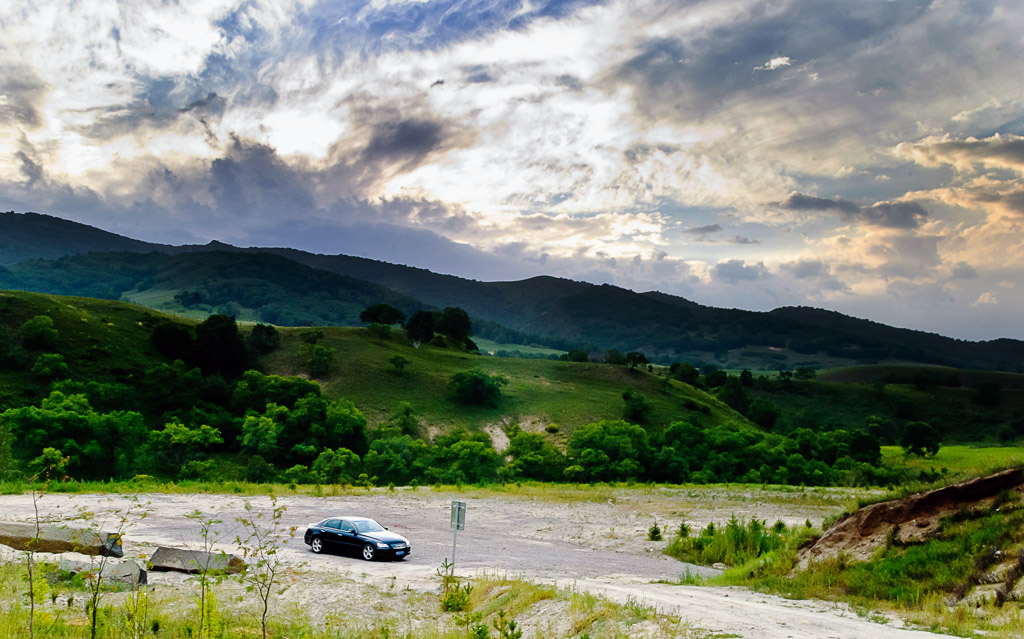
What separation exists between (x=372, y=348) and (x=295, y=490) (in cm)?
7710

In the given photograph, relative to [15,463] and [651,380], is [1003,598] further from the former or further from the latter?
[651,380]

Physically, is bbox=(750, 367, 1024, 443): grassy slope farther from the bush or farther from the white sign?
the white sign

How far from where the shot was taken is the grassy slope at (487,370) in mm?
96438

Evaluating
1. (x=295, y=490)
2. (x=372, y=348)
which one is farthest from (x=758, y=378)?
(x=295, y=490)

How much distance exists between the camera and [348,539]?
21.7 metres

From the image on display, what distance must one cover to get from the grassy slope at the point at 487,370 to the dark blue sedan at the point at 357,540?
223ft

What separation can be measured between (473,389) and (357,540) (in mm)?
79482

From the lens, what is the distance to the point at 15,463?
5300cm

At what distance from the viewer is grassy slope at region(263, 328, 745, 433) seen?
9644cm

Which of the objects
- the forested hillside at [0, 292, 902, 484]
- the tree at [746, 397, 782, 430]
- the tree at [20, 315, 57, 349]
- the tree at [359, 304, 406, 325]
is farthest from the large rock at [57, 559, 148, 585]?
the tree at [746, 397, 782, 430]

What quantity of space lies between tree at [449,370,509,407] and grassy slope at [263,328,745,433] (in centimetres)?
189

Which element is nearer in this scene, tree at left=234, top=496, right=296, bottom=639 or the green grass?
tree at left=234, top=496, right=296, bottom=639

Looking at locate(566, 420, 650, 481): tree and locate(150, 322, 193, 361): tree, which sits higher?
locate(150, 322, 193, 361): tree

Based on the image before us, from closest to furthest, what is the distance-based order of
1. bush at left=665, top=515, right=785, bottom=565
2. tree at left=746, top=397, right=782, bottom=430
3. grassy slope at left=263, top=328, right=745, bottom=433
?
bush at left=665, top=515, right=785, bottom=565, grassy slope at left=263, top=328, right=745, bottom=433, tree at left=746, top=397, right=782, bottom=430
